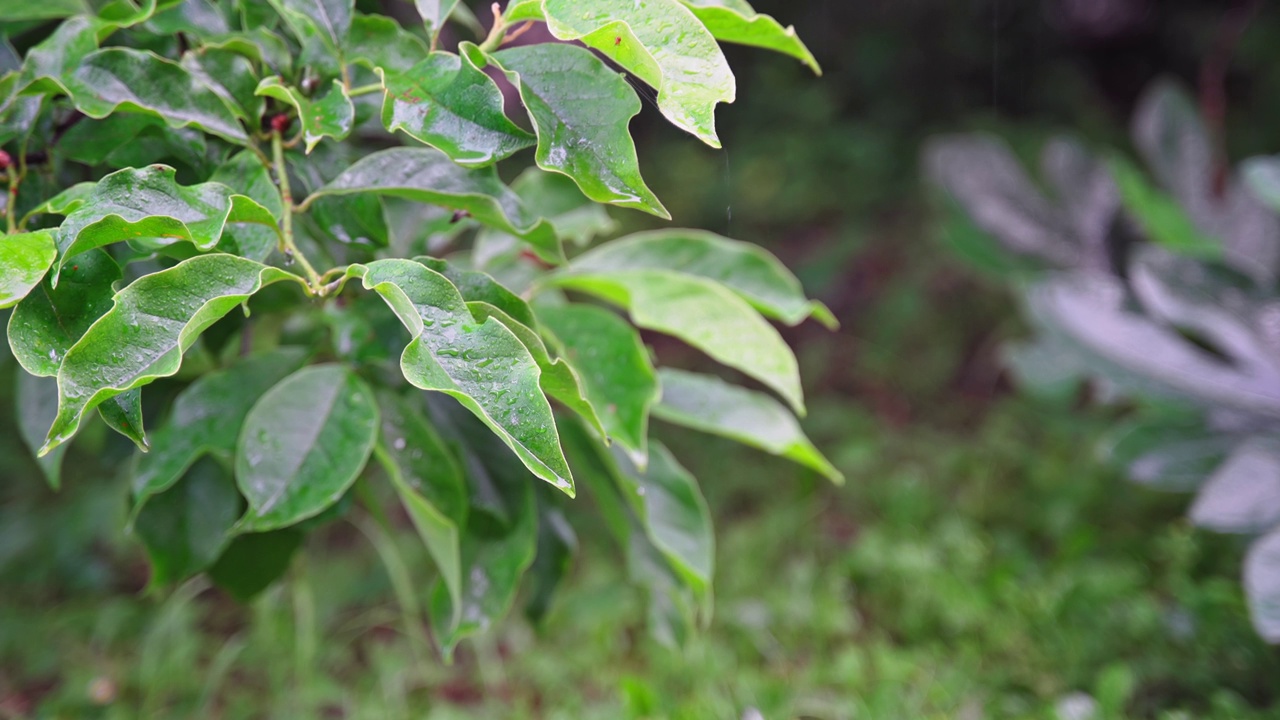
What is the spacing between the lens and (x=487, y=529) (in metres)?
0.96

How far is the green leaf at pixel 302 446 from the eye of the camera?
76 cm

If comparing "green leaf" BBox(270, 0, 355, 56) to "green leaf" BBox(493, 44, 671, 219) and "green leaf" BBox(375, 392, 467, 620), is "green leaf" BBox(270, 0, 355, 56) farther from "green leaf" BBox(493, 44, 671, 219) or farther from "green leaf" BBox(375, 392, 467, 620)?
"green leaf" BBox(375, 392, 467, 620)

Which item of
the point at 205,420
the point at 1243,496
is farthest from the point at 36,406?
the point at 1243,496

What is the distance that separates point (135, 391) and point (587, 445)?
514mm

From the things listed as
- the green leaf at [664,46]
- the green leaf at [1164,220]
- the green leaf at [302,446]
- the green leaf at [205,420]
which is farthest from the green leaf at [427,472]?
the green leaf at [1164,220]

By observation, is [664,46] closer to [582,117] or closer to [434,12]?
[582,117]

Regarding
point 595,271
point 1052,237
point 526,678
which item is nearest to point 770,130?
point 1052,237

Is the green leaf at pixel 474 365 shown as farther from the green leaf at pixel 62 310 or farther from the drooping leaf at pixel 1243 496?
the drooping leaf at pixel 1243 496

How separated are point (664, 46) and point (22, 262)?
1.46ft

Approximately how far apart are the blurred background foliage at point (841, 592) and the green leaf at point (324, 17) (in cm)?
51

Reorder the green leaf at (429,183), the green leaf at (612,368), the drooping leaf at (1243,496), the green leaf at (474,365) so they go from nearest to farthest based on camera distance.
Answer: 1. the green leaf at (474,365)
2. the green leaf at (429,183)
3. the green leaf at (612,368)
4. the drooping leaf at (1243,496)

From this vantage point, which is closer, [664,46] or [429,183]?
[664,46]

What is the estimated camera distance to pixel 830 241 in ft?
11.3

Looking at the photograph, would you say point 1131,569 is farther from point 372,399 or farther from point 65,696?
point 65,696
